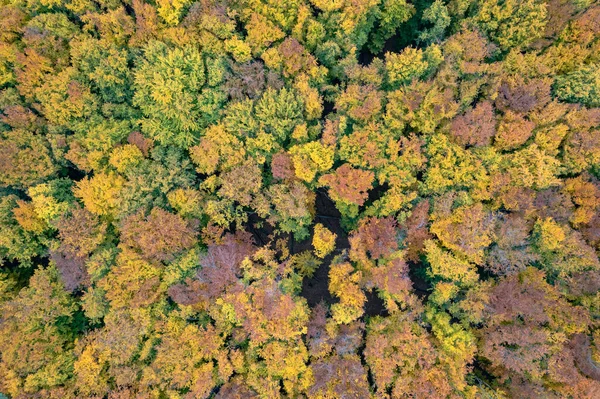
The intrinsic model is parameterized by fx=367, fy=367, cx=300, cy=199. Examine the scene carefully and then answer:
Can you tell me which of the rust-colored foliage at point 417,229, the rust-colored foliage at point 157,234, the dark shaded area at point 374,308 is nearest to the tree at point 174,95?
the rust-colored foliage at point 157,234

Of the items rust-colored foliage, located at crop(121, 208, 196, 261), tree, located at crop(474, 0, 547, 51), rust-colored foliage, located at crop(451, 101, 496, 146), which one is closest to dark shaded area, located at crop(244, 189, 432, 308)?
Answer: rust-colored foliage, located at crop(121, 208, 196, 261)

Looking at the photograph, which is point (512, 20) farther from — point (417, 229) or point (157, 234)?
point (157, 234)

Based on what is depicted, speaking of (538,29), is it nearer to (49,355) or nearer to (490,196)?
(490,196)

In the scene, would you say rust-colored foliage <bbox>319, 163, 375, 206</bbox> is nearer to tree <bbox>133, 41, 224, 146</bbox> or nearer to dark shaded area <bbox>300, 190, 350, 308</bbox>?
dark shaded area <bbox>300, 190, 350, 308</bbox>

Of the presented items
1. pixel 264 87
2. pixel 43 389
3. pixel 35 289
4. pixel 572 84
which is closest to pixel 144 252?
pixel 35 289

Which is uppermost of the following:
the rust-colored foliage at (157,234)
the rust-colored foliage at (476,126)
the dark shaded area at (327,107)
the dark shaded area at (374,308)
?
the rust-colored foliage at (476,126)

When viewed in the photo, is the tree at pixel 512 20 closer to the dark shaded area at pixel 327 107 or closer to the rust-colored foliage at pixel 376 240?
the dark shaded area at pixel 327 107

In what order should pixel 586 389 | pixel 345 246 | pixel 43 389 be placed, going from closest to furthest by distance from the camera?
pixel 586 389
pixel 43 389
pixel 345 246

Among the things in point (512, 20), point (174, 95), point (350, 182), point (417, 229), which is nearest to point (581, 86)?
point (512, 20)

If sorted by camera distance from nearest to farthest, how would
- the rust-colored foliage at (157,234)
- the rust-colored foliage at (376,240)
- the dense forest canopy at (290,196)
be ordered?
the dense forest canopy at (290,196)
the rust-colored foliage at (376,240)
the rust-colored foliage at (157,234)
